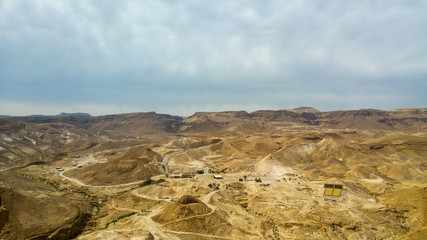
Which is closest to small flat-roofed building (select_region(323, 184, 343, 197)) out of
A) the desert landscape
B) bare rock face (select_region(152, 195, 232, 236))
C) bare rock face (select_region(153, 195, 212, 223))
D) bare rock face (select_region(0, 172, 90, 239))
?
the desert landscape

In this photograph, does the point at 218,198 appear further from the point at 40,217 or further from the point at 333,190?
the point at 40,217

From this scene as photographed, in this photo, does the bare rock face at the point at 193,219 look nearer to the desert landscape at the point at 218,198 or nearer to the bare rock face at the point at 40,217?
the desert landscape at the point at 218,198

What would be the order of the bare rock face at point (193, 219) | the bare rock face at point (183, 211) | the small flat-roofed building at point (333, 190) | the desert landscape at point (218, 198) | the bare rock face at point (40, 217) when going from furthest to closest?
the small flat-roofed building at point (333, 190) → the bare rock face at point (183, 211) → the desert landscape at point (218, 198) → the bare rock face at point (193, 219) → the bare rock face at point (40, 217)

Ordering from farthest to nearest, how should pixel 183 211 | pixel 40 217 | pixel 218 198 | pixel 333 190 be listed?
1. pixel 333 190
2. pixel 218 198
3. pixel 183 211
4. pixel 40 217

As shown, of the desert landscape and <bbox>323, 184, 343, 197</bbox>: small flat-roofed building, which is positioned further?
<bbox>323, 184, 343, 197</bbox>: small flat-roofed building

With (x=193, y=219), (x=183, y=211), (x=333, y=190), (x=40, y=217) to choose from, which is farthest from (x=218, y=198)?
(x=40, y=217)

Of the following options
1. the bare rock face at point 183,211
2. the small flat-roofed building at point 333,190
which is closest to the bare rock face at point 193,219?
the bare rock face at point 183,211

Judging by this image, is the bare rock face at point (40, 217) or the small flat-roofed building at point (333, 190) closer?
the bare rock face at point (40, 217)

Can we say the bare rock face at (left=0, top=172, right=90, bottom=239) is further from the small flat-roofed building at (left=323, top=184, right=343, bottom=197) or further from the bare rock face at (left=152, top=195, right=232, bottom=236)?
the small flat-roofed building at (left=323, top=184, right=343, bottom=197)

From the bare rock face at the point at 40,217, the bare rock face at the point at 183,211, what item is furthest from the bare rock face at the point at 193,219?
the bare rock face at the point at 40,217

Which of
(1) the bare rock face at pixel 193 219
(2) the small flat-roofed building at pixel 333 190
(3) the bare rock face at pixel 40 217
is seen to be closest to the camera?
(3) the bare rock face at pixel 40 217

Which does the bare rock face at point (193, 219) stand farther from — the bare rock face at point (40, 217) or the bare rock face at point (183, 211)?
the bare rock face at point (40, 217)

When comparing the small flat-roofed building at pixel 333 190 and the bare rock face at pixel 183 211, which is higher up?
the bare rock face at pixel 183 211
